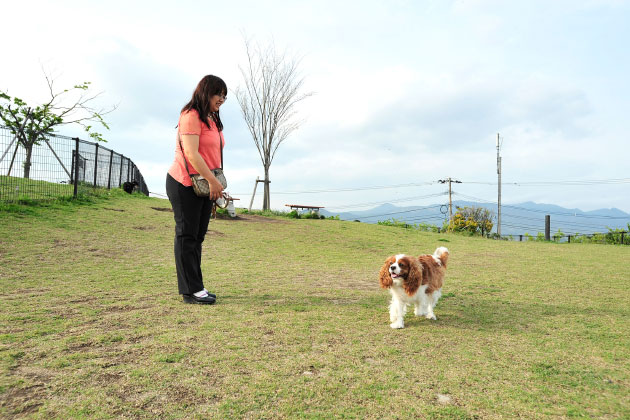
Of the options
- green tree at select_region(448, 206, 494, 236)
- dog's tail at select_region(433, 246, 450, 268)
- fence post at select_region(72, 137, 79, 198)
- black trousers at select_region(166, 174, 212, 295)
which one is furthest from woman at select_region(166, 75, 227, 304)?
green tree at select_region(448, 206, 494, 236)

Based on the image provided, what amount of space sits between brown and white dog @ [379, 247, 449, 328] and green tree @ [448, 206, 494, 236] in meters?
19.6

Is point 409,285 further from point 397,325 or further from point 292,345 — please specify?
point 292,345

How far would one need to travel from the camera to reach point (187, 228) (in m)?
3.77

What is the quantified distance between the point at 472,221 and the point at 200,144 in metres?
24.0

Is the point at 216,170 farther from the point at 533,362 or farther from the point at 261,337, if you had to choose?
the point at 533,362

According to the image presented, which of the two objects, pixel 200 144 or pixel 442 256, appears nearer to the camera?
pixel 200 144

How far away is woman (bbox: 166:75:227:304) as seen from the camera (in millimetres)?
3590

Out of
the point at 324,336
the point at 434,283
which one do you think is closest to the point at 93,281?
the point at 324,336

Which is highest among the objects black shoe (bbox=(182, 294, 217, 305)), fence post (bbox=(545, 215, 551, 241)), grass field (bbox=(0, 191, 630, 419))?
fence post (bbox=(545, 215, 551, 241))

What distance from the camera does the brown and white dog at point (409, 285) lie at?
352 cm

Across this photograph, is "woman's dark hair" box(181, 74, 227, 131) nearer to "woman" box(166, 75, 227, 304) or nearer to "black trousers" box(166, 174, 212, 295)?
"woman" box(166, 75, 227, 304)

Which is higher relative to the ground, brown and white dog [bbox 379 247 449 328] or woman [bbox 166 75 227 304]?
woman [bbox 166 75 227 304]

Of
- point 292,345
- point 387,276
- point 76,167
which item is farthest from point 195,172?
point 76,167

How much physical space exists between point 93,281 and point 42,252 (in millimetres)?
2010
